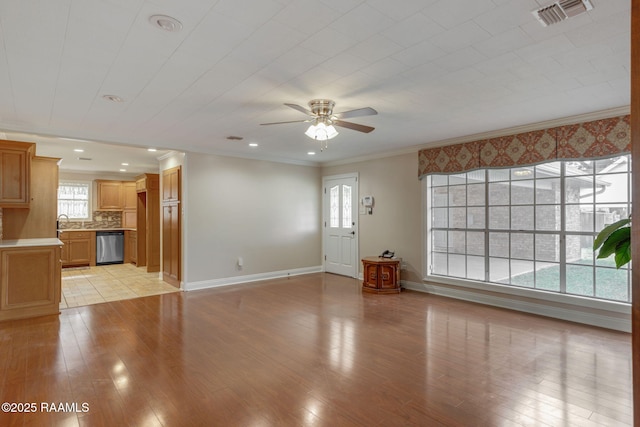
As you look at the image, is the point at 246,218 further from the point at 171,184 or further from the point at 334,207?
the point at 334,207

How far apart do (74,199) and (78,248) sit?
4.88ft

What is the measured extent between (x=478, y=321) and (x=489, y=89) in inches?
106

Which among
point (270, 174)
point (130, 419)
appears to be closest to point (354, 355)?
point (130, 419)

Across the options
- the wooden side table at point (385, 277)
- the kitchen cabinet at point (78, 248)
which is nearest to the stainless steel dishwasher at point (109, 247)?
the kitchen cabinet at point (78, 248)

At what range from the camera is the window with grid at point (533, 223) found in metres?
4.12

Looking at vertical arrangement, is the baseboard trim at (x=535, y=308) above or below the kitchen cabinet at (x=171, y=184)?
below

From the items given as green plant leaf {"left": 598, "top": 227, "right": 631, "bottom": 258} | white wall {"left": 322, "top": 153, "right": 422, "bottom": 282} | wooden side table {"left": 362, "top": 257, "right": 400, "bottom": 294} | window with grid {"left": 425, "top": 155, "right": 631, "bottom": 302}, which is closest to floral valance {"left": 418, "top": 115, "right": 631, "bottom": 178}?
window with grid {"left": 425, "top": 155, "right": 631, "bottom": 302}

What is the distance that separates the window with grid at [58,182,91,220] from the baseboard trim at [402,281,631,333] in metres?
8.58

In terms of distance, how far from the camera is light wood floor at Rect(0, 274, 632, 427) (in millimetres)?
2299

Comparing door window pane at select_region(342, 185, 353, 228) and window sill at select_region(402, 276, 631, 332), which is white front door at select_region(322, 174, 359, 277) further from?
window sill at select_region(402, 276, 631, 332)

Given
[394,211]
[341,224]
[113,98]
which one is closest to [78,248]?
[341,224]

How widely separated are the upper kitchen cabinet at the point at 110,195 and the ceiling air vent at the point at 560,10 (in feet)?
32.5

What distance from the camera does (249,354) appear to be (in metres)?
3.28

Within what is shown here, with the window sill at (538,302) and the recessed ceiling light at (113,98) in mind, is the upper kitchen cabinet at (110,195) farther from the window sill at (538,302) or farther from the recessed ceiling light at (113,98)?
the window sill at (538,302)
